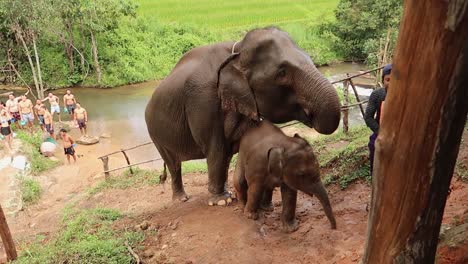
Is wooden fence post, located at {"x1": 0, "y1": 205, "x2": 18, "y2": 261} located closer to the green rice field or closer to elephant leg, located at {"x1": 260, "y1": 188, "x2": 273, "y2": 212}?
elephant leg, located at {"x1": 260, "y1": 188, "x2": 273, "y2": 212}

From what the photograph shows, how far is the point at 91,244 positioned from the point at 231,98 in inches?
89.5

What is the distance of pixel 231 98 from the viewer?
5414 mm

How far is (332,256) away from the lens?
459cm

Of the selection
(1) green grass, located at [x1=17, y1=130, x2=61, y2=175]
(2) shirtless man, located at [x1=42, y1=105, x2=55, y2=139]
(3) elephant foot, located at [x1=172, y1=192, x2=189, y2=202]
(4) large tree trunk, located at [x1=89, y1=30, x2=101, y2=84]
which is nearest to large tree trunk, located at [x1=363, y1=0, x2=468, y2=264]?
(3) elephant foot, located at [x1=172, y1=192, x2=189, y2=202]

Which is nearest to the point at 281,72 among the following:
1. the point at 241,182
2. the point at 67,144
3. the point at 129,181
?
the point at 241,182

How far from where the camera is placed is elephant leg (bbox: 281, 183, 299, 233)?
5.15 meters

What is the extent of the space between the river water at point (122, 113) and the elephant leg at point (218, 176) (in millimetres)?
7783

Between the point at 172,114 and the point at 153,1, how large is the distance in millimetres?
29333

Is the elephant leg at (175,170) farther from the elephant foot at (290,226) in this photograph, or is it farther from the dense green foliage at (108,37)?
the dense green foliage at (108,37)

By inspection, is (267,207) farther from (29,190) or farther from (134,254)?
(29,190)

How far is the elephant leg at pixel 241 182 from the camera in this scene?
5.59 metres

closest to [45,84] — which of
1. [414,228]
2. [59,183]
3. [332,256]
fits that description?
[59,183]

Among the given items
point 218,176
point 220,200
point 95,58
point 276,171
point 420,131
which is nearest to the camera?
point 420,131

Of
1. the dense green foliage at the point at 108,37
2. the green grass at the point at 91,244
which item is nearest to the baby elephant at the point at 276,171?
the green grass at the point at 91,244
